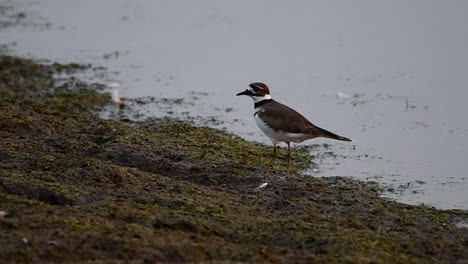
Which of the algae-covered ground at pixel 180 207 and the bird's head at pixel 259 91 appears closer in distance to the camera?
the algae-covered ground at pixel 180 207

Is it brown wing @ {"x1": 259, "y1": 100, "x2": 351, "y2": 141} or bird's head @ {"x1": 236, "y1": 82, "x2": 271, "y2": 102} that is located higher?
bird's head @ {"x1": 236, "y1": 82, "x2": 271, "y2": 102}

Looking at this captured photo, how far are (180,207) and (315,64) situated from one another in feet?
22.2

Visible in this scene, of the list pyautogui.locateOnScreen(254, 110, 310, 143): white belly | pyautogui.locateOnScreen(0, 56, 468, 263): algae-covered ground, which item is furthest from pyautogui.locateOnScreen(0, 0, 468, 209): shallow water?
pyautogui.locateOnScreen(0, 56, 468, 263): algae-covered ground

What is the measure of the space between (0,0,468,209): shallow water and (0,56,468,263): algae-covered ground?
96cm

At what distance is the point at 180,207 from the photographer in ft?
22.9

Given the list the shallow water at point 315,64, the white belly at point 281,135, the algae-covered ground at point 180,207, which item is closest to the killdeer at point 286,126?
the white belly at point 281,135

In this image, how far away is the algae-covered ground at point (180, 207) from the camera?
593 cm

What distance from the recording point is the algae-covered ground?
5.93 metres

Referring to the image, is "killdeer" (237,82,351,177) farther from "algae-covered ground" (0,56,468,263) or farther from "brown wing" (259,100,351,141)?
"algae-covered ground" (0,56,468,263)

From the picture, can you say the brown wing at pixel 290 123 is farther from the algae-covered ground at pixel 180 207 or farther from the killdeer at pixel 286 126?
the algae-covered ground at pixel 180 207

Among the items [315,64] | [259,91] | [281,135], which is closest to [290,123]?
[281,135]

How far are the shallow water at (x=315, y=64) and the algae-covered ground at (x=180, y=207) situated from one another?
0.96 meters

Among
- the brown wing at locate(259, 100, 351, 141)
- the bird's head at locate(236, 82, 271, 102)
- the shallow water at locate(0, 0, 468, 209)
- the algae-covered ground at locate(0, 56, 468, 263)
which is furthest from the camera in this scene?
the shallow water at locate(0, 0, 468, 209)

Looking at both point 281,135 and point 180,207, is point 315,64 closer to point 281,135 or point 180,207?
point 281,135
